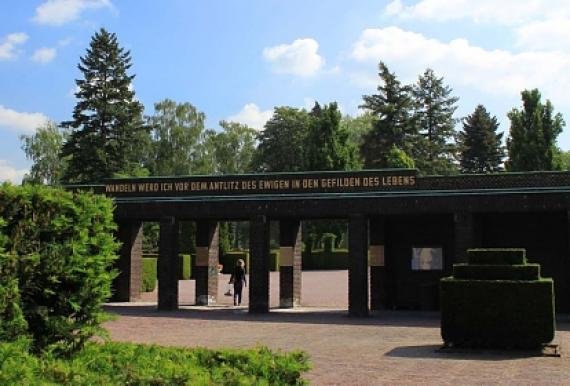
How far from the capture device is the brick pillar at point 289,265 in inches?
1034

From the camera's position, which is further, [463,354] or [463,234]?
[463,234]

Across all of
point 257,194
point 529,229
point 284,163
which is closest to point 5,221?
point 257,194

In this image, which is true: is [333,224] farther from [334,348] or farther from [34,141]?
[334,348]

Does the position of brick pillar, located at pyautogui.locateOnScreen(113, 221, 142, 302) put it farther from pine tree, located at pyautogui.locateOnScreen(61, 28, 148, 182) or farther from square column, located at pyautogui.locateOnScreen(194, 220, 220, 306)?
pine tree, located at pyautogui.locateOnScreen(61, 28, 148, 182)

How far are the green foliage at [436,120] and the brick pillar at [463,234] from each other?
42.4 m

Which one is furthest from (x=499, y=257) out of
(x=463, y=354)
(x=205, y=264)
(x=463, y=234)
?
(x=205, y=264)

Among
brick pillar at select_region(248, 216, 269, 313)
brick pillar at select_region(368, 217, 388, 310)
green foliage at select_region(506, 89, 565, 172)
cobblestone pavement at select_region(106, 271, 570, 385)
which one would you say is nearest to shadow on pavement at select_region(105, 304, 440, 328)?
cobblestone pavement at select_region(106, 271, 570, 385)

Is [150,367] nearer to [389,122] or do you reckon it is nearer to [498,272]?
[498,272]

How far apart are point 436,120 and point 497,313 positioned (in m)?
55.0

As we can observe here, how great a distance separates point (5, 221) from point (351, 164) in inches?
1932

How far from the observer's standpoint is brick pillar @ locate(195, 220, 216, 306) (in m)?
27.6

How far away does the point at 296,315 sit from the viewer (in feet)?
74.9

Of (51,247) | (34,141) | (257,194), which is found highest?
(34,141)

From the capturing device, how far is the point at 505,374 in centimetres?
1107
